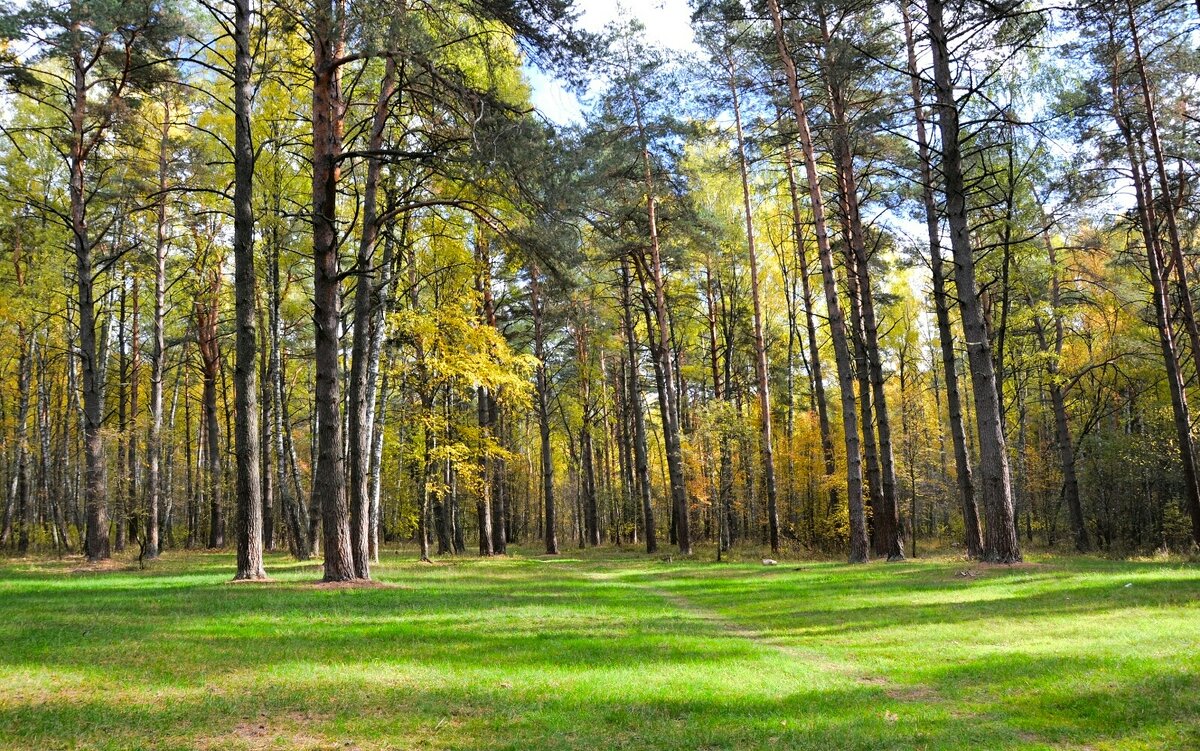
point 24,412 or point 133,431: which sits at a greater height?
point 24,412

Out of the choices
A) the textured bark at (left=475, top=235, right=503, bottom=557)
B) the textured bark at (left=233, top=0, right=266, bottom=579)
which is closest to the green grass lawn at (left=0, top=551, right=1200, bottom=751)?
the textured bark at (left=233, top=0, right=266, bottom=579)

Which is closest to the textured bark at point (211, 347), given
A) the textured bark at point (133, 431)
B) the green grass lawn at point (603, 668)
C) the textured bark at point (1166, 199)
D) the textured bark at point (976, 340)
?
the textured bark at point (133, 431)

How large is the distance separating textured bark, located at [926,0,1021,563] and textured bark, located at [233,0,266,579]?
11.6 metres

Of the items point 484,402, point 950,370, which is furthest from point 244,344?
point 950,370

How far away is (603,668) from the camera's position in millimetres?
6105

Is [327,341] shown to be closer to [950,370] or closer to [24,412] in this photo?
[950,370]

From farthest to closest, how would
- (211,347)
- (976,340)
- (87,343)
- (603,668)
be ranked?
(211,347) → (87,343) → (976,340) → (603,668)

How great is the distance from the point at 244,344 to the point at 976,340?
40.6 feet

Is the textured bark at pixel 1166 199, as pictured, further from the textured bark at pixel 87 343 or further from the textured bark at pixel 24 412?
the textured bark at pixel 24 412

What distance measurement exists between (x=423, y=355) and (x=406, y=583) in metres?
8.38

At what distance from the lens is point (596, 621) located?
8.59m

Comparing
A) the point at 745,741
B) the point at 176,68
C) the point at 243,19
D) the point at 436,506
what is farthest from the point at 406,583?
the point at 436,506

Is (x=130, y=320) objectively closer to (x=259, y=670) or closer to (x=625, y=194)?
(x=625, y=194)

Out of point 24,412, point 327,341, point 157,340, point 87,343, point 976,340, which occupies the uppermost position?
point 157,340
